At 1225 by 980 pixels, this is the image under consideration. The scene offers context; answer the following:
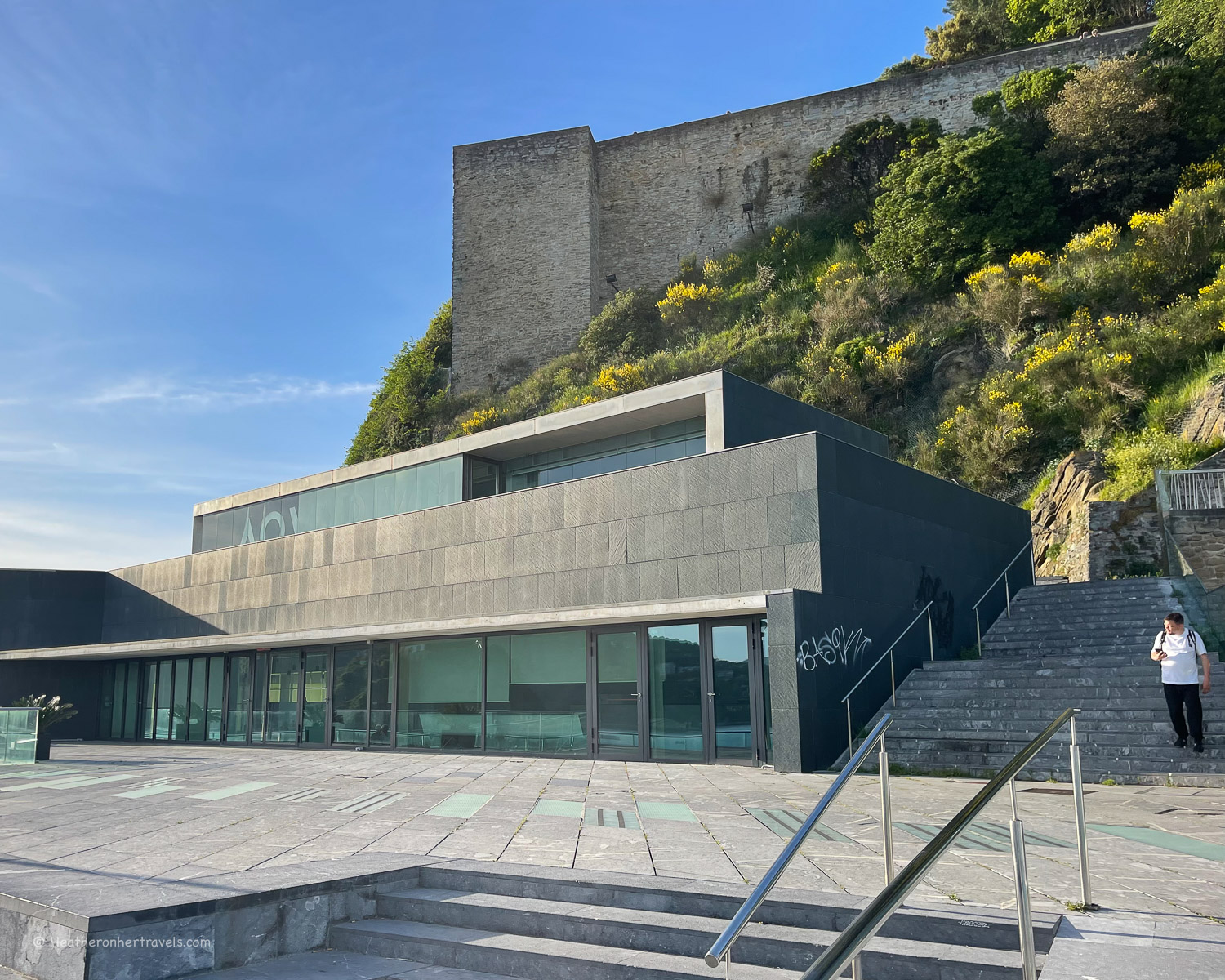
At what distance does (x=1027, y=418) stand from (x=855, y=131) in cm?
1649

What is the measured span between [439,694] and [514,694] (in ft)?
6.26

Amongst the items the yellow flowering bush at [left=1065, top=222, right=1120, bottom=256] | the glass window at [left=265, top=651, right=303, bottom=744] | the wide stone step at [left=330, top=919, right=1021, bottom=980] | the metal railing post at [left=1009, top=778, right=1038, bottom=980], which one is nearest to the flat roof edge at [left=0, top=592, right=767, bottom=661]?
the glass window at [left=265, top=651, right=303, bottom=744]

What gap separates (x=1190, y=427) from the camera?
20672mm

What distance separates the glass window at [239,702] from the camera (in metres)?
20.6

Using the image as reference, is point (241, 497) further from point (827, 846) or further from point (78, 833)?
point (827, 846)

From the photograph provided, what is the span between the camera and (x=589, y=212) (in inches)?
1560

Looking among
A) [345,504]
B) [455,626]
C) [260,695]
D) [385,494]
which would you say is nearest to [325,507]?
[345,504]

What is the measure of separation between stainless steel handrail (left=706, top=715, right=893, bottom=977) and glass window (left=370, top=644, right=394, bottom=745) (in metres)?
13.6

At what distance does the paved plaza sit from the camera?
16.4 feet

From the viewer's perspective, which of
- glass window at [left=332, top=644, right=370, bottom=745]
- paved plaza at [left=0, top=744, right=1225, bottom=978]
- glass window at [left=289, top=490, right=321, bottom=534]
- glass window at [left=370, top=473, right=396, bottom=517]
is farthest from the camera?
glass window at [left=289, top=490, right=321, bottom=534]

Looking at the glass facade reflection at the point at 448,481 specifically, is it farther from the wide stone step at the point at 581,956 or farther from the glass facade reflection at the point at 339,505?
the wide stone step at the point at 581,956

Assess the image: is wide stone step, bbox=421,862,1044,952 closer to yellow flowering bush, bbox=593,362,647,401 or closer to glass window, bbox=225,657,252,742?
glass window, bbox=225,657,252,742

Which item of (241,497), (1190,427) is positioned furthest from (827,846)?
(241,497)

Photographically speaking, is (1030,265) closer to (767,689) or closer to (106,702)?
(767,689)
